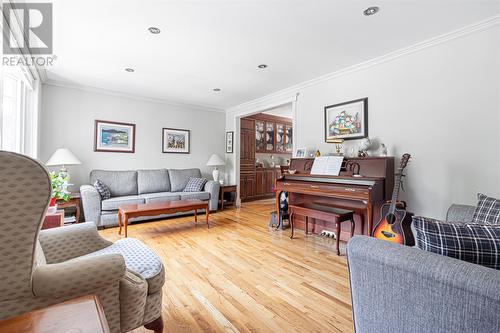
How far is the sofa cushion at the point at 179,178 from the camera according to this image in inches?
204

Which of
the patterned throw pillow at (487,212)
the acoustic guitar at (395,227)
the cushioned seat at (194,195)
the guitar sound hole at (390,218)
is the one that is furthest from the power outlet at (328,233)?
the cushioned seat at (194,195)

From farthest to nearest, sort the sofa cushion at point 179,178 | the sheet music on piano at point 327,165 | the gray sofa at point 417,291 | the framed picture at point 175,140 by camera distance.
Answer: the framed picture at point 175,140 < the sofa cushion at point 179,178 < the sheet music on piano at point 327,165 < the gray sofa at point 417,291

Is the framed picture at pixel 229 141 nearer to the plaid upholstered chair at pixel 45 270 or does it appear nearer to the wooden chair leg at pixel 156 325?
the plaid upholstered chair at pixel 45 270

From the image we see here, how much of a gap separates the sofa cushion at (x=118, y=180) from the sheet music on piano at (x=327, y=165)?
136 inches

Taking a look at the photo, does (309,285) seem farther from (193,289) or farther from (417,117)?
(417,117)

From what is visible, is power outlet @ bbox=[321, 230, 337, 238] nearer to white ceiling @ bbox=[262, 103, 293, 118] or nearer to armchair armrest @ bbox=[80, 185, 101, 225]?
armchair armrest @ bbox=[80, 185, 101, 225]

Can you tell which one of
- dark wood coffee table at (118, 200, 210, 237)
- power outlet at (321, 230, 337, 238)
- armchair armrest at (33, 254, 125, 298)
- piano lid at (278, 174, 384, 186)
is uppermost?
piano lid at (278, 174, 384, 186)

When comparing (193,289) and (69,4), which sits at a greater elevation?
(69,4)

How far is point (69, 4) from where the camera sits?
2.08 meters

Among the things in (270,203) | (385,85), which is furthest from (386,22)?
(270,203)

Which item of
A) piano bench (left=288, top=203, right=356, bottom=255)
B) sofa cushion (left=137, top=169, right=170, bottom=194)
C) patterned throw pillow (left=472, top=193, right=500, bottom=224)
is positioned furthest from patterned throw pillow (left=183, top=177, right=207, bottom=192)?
patterned throw pillow (left=472, top=193, right=500, bottom=224)

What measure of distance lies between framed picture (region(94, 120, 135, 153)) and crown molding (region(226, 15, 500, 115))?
103 inches

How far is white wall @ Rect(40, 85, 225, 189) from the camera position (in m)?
4.17

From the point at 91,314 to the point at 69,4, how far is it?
2.57 metres
